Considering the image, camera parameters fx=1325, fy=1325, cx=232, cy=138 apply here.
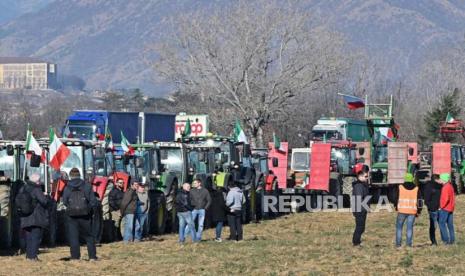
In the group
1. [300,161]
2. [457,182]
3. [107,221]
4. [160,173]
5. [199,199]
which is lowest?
[107,221]

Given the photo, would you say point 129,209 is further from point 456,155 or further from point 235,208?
point 456,155

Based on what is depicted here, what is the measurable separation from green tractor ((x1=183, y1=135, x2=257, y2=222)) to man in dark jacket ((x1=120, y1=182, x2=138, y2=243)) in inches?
135

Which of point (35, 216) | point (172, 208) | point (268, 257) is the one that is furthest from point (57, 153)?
point (172, 208)

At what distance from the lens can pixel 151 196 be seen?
29641mm

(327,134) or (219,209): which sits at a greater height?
(327,134)

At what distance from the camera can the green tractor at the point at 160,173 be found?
1182 inches

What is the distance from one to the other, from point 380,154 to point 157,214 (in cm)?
1636

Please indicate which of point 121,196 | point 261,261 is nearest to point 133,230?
point 121,196

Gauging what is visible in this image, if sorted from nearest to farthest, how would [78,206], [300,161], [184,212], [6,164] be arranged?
1. [78,206]
2. [6,164]
3. [184,212]
4. [300,161]

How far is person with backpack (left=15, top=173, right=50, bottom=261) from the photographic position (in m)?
22.3

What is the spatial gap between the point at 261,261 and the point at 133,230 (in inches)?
217

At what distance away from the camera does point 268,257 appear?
2394cm

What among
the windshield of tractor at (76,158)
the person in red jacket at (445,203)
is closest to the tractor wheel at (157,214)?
the windshield of tractor at (76,158)

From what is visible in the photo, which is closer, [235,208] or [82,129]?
[235,208]
